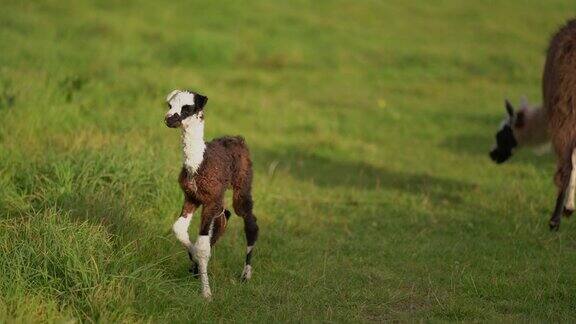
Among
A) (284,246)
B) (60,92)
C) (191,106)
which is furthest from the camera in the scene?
(60,92)

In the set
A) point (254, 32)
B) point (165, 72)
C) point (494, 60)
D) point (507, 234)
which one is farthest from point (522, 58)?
point (507, 234)

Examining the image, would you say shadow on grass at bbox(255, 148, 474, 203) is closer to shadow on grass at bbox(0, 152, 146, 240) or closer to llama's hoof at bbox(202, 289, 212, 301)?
shadow on grass at bbox(0, 152, 146, 240)

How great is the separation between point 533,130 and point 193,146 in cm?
571

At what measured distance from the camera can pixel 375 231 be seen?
7.80 meters

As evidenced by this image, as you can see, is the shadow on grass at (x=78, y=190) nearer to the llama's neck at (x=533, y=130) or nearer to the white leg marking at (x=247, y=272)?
the white leg marking at (x=247, y=272)

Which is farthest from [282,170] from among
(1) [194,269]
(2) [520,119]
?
(1) [194,269]

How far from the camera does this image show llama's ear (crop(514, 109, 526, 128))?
10.1m

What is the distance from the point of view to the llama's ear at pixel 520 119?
1012 centimetres

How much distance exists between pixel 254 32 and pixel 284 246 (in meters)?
11.2

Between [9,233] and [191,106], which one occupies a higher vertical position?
[191,106]

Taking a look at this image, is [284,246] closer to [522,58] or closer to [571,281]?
[571,281]

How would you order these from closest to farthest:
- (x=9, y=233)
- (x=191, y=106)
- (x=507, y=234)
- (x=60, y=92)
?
(x=191, y=106) → (x=9, y=233) → (x=507, y=234) → (x=60, y=92)

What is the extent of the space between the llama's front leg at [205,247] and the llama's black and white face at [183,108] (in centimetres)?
62

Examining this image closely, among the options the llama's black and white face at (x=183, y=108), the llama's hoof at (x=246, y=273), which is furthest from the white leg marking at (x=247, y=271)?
the llama's black and white face at (x=183, y=108)
